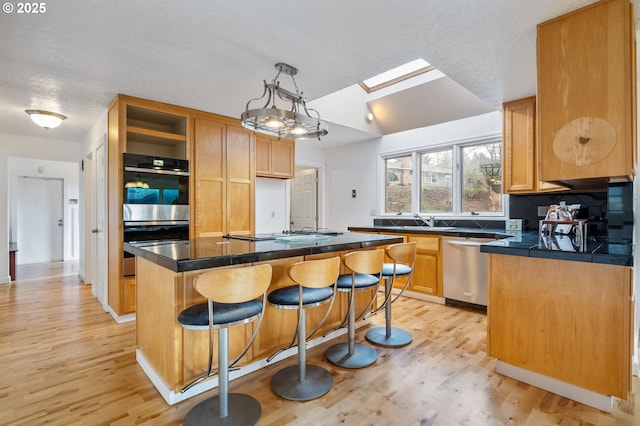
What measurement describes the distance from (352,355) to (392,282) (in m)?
0.63

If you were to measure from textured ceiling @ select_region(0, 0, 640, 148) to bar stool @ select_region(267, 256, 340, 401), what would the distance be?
152 cm

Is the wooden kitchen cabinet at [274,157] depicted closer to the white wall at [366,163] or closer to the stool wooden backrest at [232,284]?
the white wall at [366,163]

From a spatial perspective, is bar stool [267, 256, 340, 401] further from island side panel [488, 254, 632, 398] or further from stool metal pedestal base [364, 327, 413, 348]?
island side panel [488, 254, 632, 398]

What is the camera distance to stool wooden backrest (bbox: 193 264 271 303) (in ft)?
4.81

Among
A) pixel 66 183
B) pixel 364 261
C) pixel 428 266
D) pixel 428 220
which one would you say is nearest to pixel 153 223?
pixel 364 261

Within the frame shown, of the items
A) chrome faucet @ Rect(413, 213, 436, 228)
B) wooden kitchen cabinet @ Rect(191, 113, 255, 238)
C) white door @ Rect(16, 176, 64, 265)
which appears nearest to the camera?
wooden kitchen cabinet @ Rect(191, 113, 255, 238)

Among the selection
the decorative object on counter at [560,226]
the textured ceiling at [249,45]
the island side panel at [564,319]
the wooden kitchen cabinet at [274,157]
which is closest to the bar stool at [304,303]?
the island side panel at [564,319]

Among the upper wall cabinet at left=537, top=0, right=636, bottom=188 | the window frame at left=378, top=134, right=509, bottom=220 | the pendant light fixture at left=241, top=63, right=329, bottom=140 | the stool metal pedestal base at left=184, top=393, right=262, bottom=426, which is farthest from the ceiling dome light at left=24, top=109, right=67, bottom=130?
the upper wall cabinet at left=537, top=0, right=636, bottom=188

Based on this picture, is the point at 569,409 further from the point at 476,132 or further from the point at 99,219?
the point at 99,219

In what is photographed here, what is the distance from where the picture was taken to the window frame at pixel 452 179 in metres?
4.00

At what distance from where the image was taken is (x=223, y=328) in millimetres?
1595

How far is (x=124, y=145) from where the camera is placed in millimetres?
3188

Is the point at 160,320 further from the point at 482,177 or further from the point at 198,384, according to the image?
the point at 482,177

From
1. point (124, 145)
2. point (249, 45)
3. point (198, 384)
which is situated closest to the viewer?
point (198, 384)
